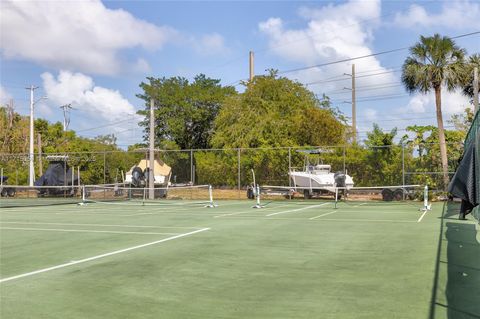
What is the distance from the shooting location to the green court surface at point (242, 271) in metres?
5.70

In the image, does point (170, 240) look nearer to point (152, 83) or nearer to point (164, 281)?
point (164, 281)

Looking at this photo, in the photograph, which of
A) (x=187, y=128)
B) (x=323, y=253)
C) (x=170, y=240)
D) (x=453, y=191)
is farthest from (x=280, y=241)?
(x=187, y=128)

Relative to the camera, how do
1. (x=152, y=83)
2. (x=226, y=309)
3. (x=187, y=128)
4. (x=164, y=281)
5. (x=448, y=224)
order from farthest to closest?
(x=152, y=83) → (x=187, y=128) → (x=448, y=224) → (x=164, y=281) → (x=226, y=309)

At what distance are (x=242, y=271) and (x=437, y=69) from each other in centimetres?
2296

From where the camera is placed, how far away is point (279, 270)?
309 inches

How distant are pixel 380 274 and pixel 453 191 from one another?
17.2 feet

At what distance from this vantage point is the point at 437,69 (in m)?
27.0

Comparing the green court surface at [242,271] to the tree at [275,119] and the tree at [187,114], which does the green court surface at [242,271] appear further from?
the tree at [187,114]

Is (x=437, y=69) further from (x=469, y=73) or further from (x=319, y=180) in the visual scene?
(x=319, y=180)

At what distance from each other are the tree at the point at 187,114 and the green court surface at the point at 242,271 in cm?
3897

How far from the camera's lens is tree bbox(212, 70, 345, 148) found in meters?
38.2

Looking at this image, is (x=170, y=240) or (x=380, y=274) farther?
(x=170, y=240)

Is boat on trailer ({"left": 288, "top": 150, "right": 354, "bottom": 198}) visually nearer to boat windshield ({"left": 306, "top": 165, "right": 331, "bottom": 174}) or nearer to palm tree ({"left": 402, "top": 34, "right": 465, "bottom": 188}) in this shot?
boat windshield ({"left": 306, "top": 165, "right": 331, "bottom": 174})

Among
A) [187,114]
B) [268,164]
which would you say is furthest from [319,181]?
[187,114]
